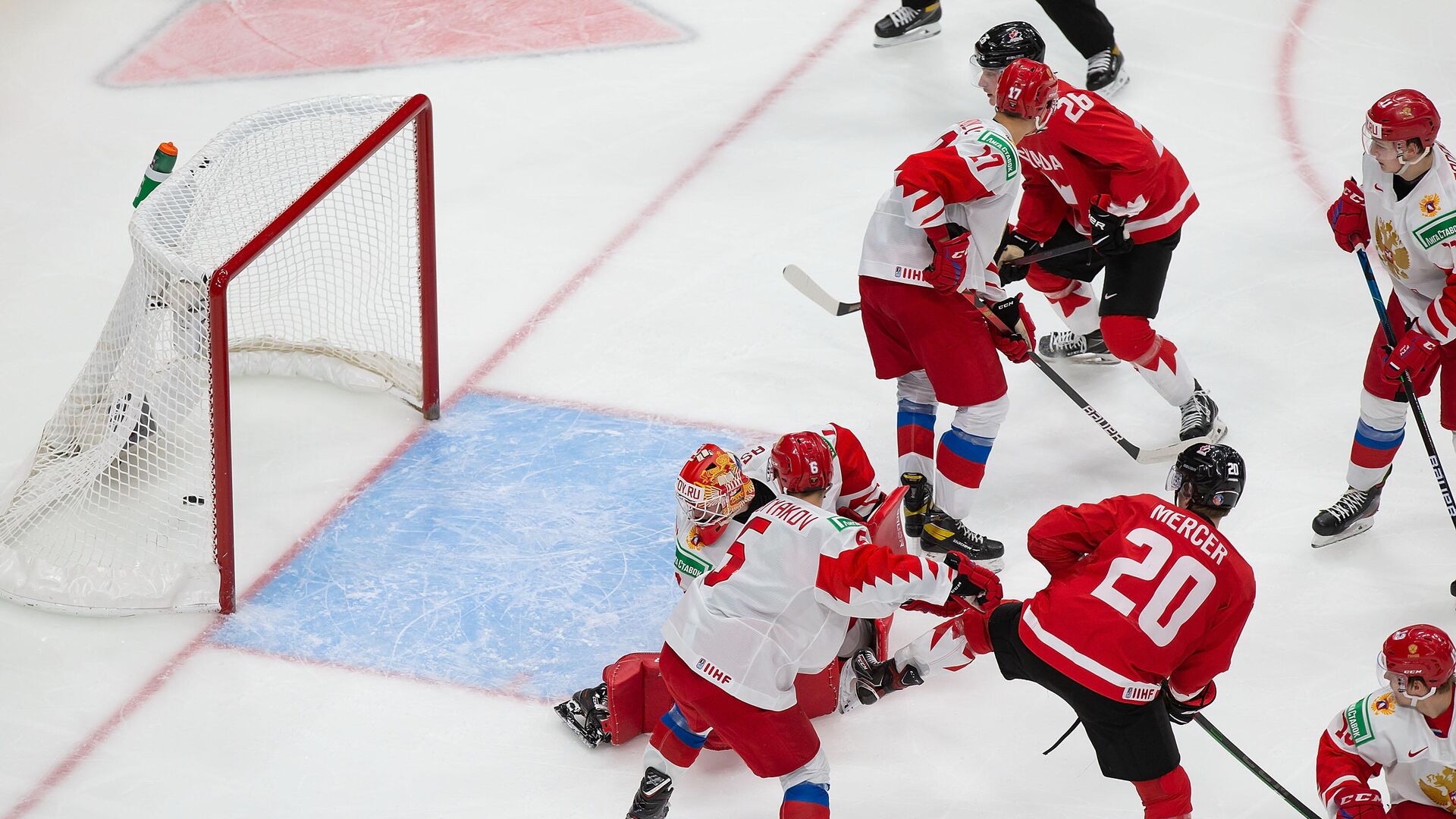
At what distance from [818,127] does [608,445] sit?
1951 mm

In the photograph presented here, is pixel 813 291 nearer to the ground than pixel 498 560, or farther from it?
farther from it

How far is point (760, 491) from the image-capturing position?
327cm

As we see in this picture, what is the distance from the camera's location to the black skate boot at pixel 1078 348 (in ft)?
15.1

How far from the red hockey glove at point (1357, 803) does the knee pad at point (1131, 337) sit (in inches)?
60.7

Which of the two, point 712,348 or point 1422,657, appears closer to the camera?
point 1422,657

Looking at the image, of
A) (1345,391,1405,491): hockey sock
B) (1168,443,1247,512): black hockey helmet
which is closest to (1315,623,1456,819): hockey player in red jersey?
(1168,443,1247,512): black hockey helmet

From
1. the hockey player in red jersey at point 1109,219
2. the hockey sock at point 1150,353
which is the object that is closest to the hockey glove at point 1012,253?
the hockey player in red jersey at point 1109,219

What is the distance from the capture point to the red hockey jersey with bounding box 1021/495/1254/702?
2.88 meters

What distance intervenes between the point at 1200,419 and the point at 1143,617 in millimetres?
1495

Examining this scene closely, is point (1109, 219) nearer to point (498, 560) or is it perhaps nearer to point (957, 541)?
point (957, 541)

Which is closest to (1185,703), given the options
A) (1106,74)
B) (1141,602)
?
(1141,602)

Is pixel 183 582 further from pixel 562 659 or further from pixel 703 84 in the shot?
pixel 703 84

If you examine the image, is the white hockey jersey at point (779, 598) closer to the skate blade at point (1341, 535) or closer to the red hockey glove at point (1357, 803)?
the red hockey glove at point (1357, 803)

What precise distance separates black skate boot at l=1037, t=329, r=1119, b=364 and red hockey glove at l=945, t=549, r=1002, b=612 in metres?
1.54
